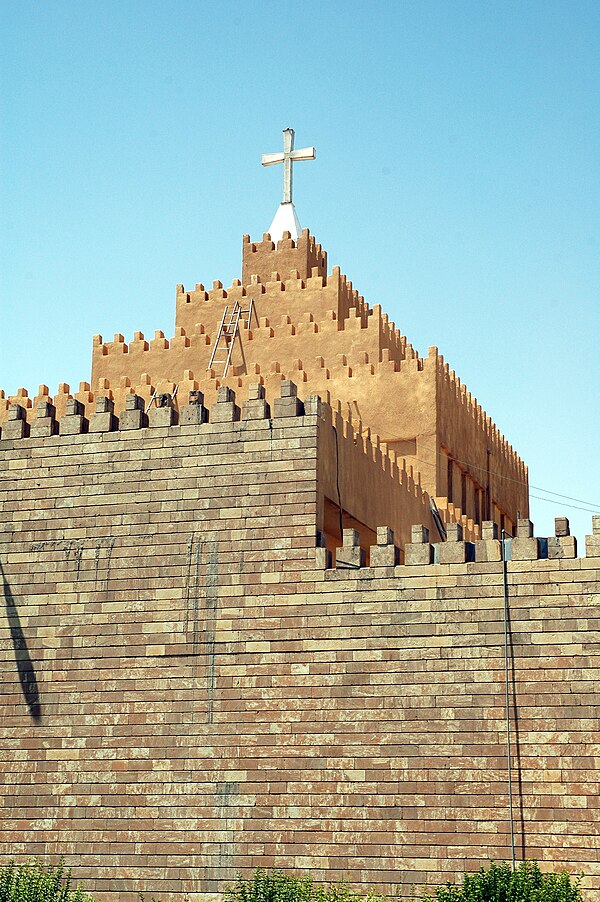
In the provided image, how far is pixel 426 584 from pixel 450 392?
10.2 m

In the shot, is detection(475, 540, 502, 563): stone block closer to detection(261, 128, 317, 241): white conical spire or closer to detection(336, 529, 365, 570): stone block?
detection(336, 529, 365, 570): stone block

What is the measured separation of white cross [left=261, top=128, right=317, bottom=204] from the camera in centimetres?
3481

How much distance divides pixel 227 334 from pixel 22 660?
10536 mm

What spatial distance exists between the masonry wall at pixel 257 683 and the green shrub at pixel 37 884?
243 millimetres

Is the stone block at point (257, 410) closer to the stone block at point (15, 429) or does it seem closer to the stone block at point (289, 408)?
the stone block at point (289, 408)

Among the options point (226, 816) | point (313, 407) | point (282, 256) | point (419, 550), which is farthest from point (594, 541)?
point (282, 256)

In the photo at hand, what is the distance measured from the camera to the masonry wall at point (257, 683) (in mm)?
18719

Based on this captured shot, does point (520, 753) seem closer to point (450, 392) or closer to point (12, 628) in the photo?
point (12, 628)

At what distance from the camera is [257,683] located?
20.1 metres

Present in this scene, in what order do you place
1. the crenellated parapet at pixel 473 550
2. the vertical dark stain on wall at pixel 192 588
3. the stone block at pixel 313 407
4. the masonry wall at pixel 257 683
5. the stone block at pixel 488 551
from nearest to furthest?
1. the masonry wall at pixel 257 683
2. the crenellated parapet at pixel 473 550
3. the stone block at pixel 488 551
4. the vertical dark stain on wall at pixel 192 588
5. the stone block at pixel 313 407

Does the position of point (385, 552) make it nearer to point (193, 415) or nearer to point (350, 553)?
point (350, 553)

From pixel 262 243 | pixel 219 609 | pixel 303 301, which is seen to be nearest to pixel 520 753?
pixel 219 609

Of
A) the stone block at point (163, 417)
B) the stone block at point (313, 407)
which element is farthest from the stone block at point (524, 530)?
the stone block at point (163, 417)

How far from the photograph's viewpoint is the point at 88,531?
21875mm
